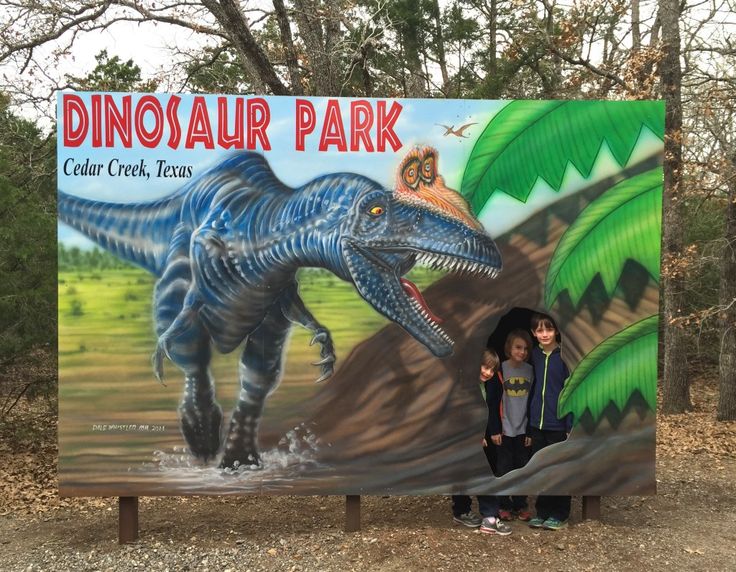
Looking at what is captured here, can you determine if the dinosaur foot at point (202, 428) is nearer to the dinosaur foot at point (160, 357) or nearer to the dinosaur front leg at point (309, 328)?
the dinosaur foot at point (160, 357)

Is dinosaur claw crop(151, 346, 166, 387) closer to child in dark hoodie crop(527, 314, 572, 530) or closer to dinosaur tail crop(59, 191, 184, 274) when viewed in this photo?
dinosaur tail crop(59, 191, 184, 274)

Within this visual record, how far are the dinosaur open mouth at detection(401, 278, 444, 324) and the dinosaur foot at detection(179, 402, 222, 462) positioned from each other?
5.30 ft

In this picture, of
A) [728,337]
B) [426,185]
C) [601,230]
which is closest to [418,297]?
[426,185]

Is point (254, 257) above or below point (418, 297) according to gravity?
above

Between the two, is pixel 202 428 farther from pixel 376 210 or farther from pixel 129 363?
pixel 376 210

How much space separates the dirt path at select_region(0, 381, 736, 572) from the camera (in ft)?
13.6

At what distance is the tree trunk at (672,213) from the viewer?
8828 millimetres

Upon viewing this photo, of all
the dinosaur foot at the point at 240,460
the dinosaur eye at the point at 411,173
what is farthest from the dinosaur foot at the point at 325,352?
the dinosaur eye at the point at 411,173

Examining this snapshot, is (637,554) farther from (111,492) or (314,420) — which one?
(111,492)

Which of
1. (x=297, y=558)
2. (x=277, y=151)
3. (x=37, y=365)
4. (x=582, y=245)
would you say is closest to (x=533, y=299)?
(x=582, y=245)

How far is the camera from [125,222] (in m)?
4.24

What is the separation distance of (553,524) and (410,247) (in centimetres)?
240

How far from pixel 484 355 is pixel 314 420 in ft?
4.40

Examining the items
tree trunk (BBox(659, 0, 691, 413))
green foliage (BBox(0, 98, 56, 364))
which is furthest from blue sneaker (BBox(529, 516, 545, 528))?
green foliage (BBox(0, 98, 56, 364))
